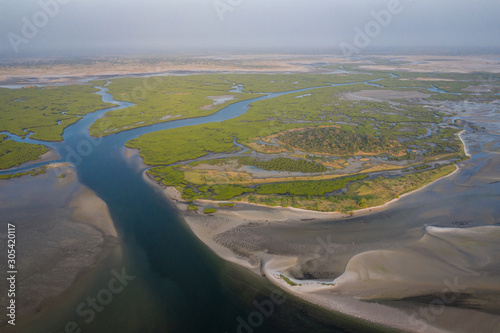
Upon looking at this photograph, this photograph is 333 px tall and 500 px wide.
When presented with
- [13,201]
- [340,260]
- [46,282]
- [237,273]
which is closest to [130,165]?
[13,201]

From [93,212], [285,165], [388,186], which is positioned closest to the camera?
[93,212]

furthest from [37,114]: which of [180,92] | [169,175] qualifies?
[169,175]

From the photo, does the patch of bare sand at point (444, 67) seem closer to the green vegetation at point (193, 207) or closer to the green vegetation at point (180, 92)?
the green vegetation at point (180, 92)

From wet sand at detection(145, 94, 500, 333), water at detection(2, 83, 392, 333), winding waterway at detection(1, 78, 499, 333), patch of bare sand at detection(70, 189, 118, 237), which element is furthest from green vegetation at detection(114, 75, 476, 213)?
patch of bare sand at detection(70, 189, 118, 237)

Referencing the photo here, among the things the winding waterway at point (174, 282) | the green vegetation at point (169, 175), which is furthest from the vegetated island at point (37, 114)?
the green vegetation at point (169, 175)

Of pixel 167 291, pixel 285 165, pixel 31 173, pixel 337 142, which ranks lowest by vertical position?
pixel 167 291

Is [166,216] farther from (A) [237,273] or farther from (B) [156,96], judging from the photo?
(B) [156,96]

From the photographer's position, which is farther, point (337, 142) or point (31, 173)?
point (337, 142)

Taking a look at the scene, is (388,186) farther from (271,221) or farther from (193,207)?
(193,207)
